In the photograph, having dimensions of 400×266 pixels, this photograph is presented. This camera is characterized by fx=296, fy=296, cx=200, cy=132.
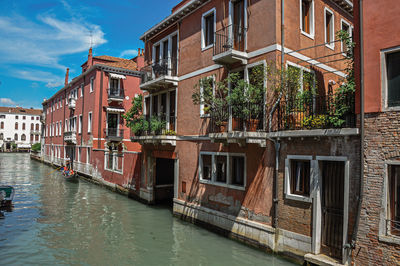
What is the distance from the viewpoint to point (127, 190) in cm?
1875

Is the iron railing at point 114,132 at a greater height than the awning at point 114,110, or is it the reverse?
the awning at point 114,110

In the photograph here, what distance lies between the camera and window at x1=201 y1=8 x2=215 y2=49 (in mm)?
12266

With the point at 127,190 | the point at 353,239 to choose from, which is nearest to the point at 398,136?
the point at 353,239

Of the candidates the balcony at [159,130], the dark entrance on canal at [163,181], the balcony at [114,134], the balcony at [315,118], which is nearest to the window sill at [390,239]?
the balcony at [315,118]

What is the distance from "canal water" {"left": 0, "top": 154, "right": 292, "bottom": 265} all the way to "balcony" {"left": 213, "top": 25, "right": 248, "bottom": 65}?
632cm

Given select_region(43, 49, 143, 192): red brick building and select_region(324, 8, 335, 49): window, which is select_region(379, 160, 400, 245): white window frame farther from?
select_region(43, 49, 143, 192): red brick building

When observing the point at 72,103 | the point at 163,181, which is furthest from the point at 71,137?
the point at 163,181

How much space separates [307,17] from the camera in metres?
11.0

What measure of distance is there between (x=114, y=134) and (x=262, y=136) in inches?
846

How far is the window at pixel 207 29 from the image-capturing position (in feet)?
40.2

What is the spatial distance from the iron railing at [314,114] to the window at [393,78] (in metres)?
0.89

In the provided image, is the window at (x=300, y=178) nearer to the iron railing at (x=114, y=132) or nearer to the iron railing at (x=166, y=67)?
the iron railing at (x=166, y=67)

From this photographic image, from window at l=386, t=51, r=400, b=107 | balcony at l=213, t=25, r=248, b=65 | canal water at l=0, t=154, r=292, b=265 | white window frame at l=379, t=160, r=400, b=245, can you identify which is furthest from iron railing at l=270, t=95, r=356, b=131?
canal water at l=0, t=154, r=292, b=265

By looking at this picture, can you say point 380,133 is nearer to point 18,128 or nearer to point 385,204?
point 385,204
